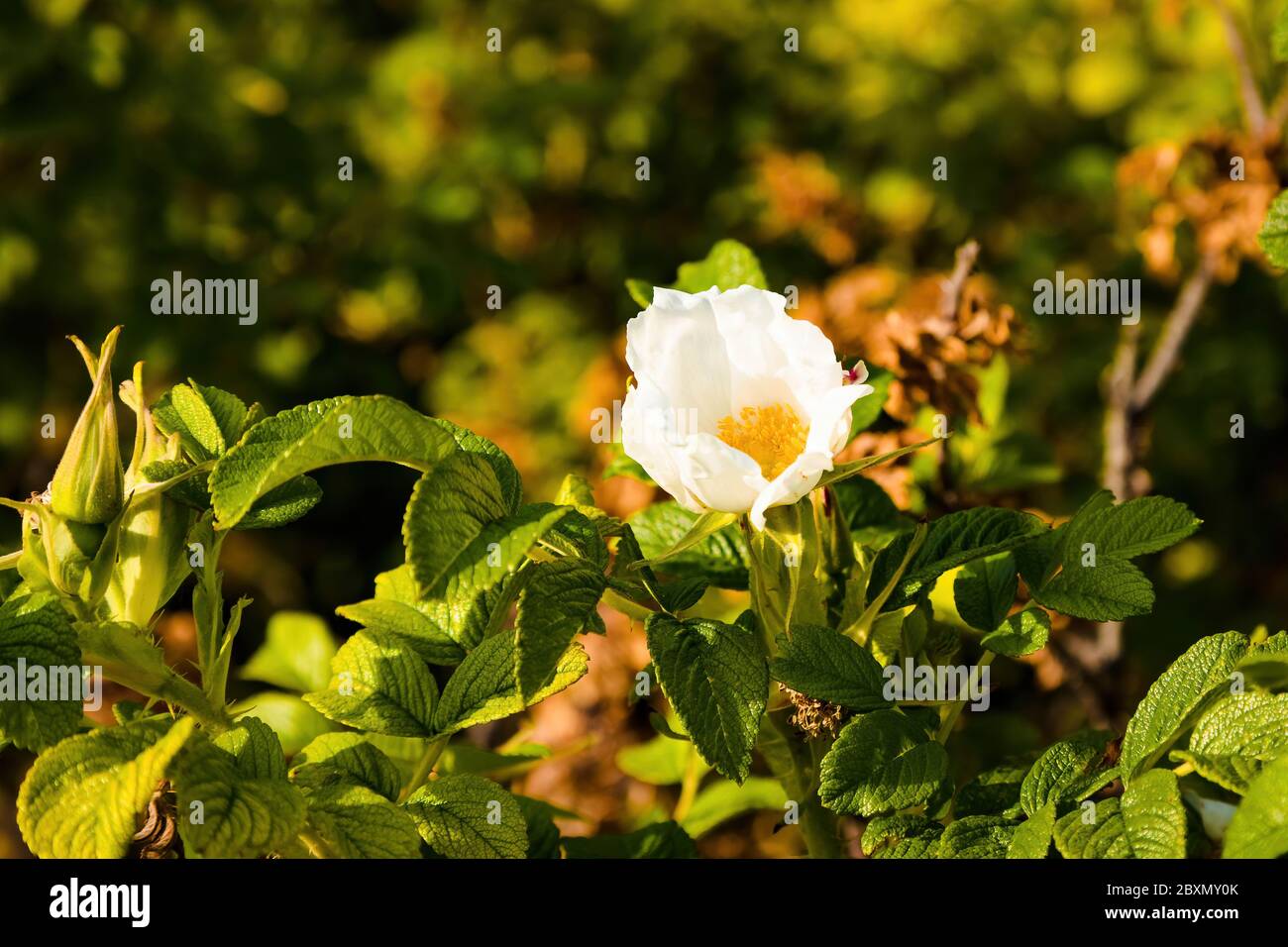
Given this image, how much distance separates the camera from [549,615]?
63 centimetres

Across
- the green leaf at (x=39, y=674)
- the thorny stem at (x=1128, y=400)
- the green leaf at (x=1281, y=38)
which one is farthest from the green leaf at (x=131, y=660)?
the thorny stem at (x=1128, y=400)

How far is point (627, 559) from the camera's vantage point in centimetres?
73

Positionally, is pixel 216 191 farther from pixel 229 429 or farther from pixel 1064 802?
pixel 1064 802

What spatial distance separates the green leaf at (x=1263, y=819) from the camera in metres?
0.57

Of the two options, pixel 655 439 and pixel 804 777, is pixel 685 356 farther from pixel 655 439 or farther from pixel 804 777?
pixel 804 777

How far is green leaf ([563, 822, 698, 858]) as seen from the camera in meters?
0.87

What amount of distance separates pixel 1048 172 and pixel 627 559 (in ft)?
6.11

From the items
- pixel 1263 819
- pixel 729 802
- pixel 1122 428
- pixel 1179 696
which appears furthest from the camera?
pixel 1122 428

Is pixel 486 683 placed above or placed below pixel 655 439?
below

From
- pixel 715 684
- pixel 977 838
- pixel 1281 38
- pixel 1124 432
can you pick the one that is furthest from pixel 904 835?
pixel 1124 432

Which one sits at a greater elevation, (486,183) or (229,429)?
(486,183)

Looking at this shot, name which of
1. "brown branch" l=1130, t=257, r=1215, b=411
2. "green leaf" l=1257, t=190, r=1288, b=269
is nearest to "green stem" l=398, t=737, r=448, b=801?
"green leaf" l=1257, t=190, r=1288, b=269

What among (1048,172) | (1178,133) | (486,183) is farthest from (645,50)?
(1178,133)

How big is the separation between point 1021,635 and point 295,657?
2.01 ft
